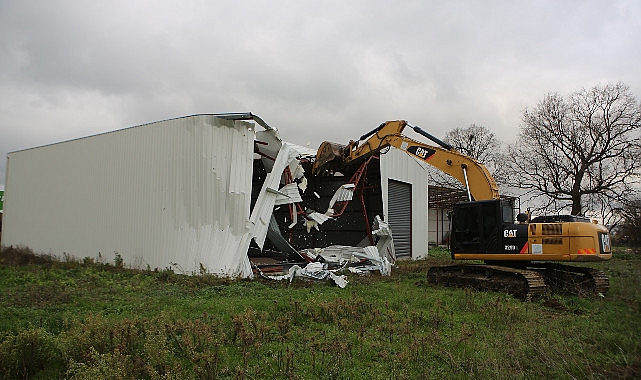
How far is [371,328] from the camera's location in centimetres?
773

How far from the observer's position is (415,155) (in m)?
14.0

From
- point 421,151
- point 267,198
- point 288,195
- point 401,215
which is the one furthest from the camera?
point 401,215

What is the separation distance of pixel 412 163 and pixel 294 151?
8295 millimetres

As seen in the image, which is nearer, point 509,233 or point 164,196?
point 509,233

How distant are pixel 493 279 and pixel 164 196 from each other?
358 inches

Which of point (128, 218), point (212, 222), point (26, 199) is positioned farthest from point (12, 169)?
point (212, 222)

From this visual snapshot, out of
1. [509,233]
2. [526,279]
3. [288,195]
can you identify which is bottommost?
[526,279]

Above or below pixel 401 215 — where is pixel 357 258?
below

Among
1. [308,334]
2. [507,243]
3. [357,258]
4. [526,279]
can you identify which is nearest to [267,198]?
[357,258]

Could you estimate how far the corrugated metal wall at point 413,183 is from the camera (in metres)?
19.8

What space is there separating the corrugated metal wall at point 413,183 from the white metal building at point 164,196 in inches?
199

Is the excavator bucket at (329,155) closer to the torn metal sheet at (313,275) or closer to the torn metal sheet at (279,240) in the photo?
the torn metal sheet at (279,240)

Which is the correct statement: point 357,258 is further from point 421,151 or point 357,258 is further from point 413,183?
point 413,183

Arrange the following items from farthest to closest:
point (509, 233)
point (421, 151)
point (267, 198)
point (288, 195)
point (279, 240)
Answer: point (279, 240) → point (288, 195) → point (267, 198) → point (421, 151) → point (509, 233)
